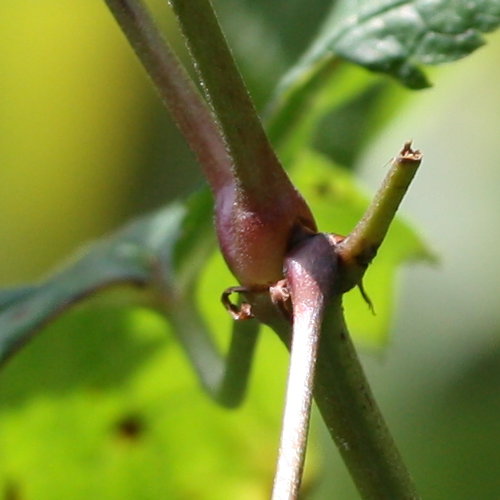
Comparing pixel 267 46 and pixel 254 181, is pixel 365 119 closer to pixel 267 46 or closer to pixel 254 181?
pixel 267 46

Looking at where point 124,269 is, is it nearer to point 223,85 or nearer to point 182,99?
point 182,99

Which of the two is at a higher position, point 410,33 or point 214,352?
point 410,33

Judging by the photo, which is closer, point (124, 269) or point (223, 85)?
point (223, 85)

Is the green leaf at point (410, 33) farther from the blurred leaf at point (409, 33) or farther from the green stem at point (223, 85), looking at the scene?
the green stem at point (223, 85)

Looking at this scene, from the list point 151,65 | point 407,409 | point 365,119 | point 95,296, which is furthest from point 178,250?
point 407,409

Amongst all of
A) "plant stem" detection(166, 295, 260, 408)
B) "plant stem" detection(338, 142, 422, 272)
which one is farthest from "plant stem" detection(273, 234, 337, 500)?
"plant stem" detection(166, 295, 260, 408)

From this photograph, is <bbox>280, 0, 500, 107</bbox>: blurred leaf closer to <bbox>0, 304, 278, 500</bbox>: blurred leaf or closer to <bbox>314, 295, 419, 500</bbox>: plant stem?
<bbox>314, 295, 419, 500</bbox>: plant stem

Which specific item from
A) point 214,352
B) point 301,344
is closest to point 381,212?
point 301,344
